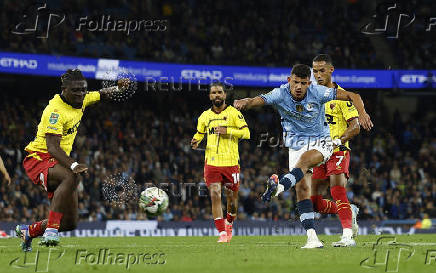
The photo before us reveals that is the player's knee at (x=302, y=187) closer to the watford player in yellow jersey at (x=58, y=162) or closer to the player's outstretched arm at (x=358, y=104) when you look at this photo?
the player's outstretched arm at (x=358, y=104)

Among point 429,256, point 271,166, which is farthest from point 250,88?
point 429,256

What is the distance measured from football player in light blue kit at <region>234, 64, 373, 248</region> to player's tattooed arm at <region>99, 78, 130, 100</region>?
2247 millimetres

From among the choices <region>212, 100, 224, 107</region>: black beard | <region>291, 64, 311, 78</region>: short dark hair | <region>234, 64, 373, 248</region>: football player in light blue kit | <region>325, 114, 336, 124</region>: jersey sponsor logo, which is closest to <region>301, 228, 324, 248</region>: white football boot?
<region>234, 64, 373, 248</region>: football player in light blue kit

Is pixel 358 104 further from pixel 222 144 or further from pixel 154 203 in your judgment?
pixel 154 203

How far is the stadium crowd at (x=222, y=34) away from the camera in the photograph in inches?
1067

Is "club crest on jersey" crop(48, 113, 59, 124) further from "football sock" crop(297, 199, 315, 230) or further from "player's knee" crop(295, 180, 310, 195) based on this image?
"football sock" crop(297, 199, 315, 230)

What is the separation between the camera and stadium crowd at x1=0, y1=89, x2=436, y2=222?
23.1m

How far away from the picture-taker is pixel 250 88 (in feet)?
103

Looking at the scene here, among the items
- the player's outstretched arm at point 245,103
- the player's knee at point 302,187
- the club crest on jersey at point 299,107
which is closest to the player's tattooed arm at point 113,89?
the player's outstretched arm at point 245,103

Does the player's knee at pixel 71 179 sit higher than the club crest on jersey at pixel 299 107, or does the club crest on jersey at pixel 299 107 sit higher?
the club crest on jersey at pixel 299 107

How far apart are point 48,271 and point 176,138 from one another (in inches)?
829

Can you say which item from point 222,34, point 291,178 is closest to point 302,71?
point 291,178

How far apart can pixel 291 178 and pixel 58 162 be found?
3.02 metres

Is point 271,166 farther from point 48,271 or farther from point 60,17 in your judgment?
point 48,271
